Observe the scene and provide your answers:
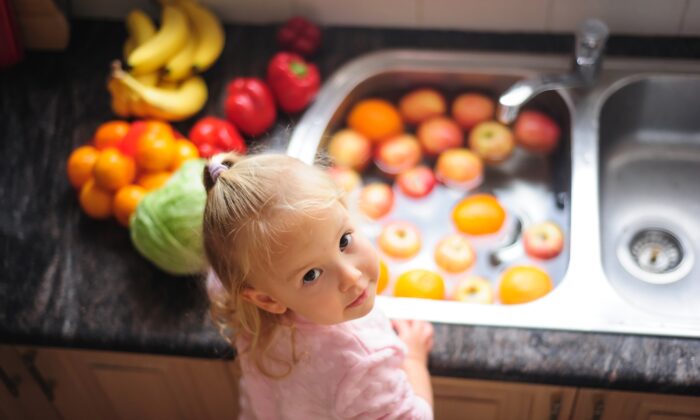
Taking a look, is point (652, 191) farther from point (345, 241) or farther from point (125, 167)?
point (125, 167)

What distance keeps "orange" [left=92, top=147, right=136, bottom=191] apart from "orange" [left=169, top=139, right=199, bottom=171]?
66mm

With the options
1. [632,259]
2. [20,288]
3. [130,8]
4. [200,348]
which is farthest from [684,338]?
[130,8]

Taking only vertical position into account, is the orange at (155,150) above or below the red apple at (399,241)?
above

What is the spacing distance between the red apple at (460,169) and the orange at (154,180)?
46 cm

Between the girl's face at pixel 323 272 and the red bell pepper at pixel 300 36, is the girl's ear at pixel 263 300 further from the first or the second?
the red bell pepper at pixel 300 36

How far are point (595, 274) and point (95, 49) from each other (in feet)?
3.19

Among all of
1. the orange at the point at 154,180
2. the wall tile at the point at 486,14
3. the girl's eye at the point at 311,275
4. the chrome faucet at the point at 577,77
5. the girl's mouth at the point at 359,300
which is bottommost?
the girl's mouth at the point at 359,300

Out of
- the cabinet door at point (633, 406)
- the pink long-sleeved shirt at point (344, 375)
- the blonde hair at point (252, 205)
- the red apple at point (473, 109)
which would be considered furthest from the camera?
the red apple at point (473, 109)

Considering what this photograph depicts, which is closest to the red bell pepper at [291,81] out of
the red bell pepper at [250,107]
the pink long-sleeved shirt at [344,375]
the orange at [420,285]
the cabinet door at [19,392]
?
the red bell pepper at [250,107]

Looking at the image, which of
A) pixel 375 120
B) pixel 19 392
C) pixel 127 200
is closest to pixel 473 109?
pixel 375 120

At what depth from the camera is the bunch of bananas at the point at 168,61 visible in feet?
3.99

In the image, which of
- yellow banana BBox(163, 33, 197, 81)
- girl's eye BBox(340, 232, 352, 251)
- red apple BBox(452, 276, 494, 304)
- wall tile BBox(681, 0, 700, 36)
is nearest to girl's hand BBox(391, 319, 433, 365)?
red apple BBox(452, 276, 494, 304)

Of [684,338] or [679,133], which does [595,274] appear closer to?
[684,338]

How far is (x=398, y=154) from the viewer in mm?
1299
